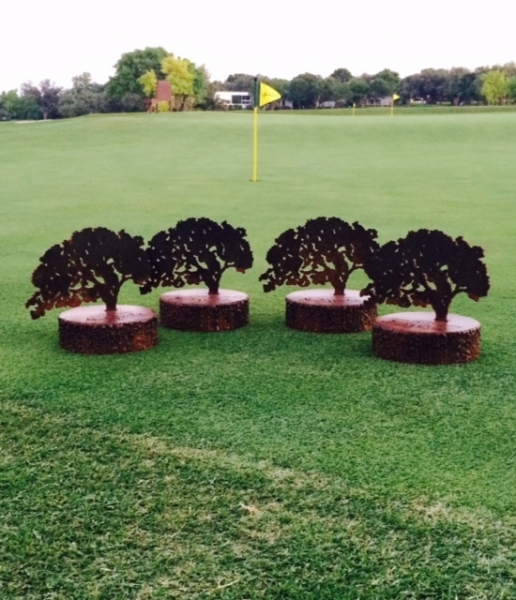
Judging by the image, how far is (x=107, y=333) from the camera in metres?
4.82

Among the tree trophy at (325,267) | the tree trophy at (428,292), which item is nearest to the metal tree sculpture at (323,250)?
the tree trophy at (325,267)

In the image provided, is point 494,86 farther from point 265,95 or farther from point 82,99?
point 265,95

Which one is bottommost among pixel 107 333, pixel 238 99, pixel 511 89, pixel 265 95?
pixel 107 333

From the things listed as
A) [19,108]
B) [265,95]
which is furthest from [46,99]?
[265,95]

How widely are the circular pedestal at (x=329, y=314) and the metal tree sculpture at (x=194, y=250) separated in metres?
0.45

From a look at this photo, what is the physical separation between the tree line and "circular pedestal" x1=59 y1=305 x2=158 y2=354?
7778 cm

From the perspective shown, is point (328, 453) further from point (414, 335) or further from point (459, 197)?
point (459, 197)

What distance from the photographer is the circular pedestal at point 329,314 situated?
5.31 metres

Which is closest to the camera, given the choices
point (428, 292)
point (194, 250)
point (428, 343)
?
point (428, 343)

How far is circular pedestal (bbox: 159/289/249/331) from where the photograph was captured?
17.5ft

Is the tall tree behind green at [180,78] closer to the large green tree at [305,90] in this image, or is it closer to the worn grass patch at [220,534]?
the large green tree at [305,90]

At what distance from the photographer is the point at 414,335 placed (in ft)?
15.1

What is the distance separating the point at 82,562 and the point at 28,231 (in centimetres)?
785

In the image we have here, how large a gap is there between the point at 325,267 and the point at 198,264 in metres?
0.81
